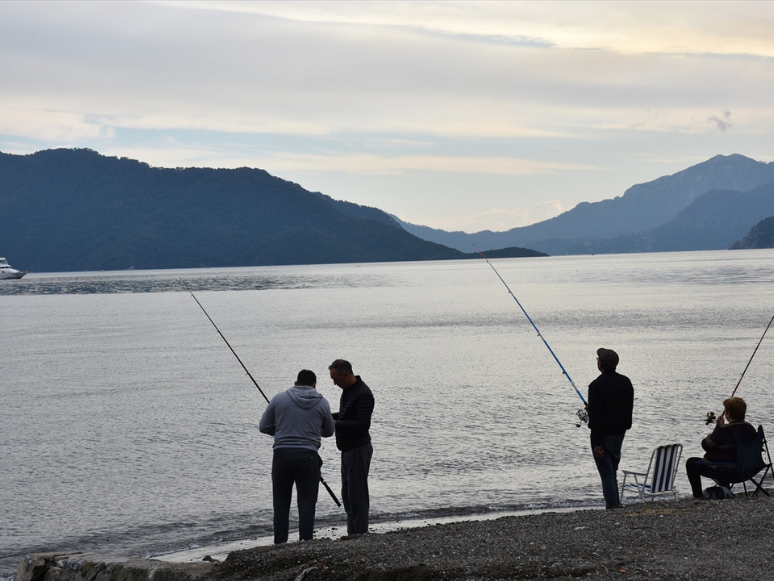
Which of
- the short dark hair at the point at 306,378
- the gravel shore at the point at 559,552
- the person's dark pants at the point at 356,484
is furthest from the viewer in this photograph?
the person's dark pants at the point at 356,484

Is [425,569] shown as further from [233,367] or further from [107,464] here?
[233,367]

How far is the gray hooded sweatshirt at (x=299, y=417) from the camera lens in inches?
318

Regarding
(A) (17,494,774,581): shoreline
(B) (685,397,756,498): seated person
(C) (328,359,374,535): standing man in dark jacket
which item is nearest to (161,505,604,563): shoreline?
(C) (328,359,374,535): standing man in dark jacket

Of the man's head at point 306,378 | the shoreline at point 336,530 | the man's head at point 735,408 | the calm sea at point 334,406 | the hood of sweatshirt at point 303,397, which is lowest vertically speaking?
the shoreline at point 336,530

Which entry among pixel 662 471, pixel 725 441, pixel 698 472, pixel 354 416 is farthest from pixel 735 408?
pixel 354 416

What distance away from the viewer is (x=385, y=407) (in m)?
20.2

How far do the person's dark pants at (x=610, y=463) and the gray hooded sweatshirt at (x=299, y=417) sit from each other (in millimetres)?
2916

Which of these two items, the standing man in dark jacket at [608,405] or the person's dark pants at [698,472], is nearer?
the standing man in dark jacket at [608,405]

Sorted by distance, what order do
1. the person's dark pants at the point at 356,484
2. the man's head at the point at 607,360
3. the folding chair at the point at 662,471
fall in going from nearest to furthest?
the person's dark pants at the point at 356,484, the man's head at the point at 607,360, the folding chair at the point at 662,471

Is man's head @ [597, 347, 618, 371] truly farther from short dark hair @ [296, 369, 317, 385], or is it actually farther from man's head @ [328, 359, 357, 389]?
short dark hair @ [296, 369, 317, 385]

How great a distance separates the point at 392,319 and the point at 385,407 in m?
32.1

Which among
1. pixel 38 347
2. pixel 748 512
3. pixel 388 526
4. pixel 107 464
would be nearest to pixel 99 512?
pixel 107 464

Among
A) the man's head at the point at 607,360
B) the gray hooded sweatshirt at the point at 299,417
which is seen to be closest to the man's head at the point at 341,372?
the gray hooded sweatshirt at the point at 299,417

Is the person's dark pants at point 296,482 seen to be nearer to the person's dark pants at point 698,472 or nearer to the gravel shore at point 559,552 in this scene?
the gravel shore at point 559,552
